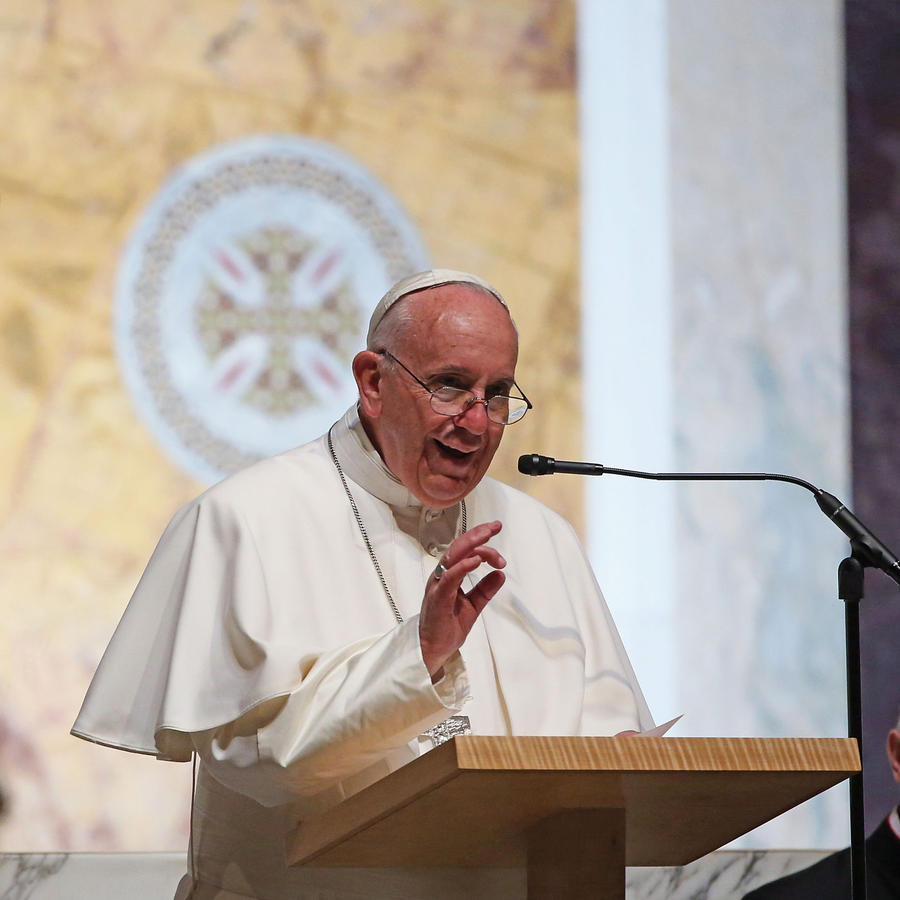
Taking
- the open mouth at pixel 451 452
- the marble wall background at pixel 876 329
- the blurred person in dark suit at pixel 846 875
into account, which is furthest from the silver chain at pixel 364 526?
the marble wall background at pixel 876 329

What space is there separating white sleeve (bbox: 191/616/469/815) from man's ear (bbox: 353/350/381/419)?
598 mm

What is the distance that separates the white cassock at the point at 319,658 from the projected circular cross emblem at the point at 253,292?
6.70ft

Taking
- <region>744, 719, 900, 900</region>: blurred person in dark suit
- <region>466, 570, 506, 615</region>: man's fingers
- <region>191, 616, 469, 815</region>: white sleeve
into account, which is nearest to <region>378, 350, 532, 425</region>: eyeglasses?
<region>191, 616, 469, 815</region>: white sleeve

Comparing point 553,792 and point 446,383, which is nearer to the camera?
point 553,792

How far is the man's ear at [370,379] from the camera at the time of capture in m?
3.14

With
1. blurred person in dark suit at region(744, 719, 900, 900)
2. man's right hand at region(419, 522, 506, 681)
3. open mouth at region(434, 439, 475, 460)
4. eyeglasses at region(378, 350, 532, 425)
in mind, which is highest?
eyeglasses at region(378, 350, 532, 425)

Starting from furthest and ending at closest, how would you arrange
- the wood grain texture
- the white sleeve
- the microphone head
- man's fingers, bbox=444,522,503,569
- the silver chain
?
the silver chain < the microphone head < the white sleeve < man's fingers, bbox=444,522,503,569 < the wood grain texture

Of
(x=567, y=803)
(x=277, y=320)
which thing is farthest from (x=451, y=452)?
(x=277, y=320)

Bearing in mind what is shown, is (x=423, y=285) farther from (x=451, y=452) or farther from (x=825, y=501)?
(x=825, y=501)

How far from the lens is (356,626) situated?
3033 mm

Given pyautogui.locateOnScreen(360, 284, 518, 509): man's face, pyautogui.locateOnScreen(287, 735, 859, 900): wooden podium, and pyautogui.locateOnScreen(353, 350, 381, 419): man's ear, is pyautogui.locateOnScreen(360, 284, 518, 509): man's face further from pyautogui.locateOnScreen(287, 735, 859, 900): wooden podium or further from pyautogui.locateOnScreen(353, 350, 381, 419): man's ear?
pyautogui.locateOnScreen(287, 735, 859, 900): wooden podium

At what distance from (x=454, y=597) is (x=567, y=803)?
13.4 inches

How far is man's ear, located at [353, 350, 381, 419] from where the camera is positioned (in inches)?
123

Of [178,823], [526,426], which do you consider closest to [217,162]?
[526,426]
